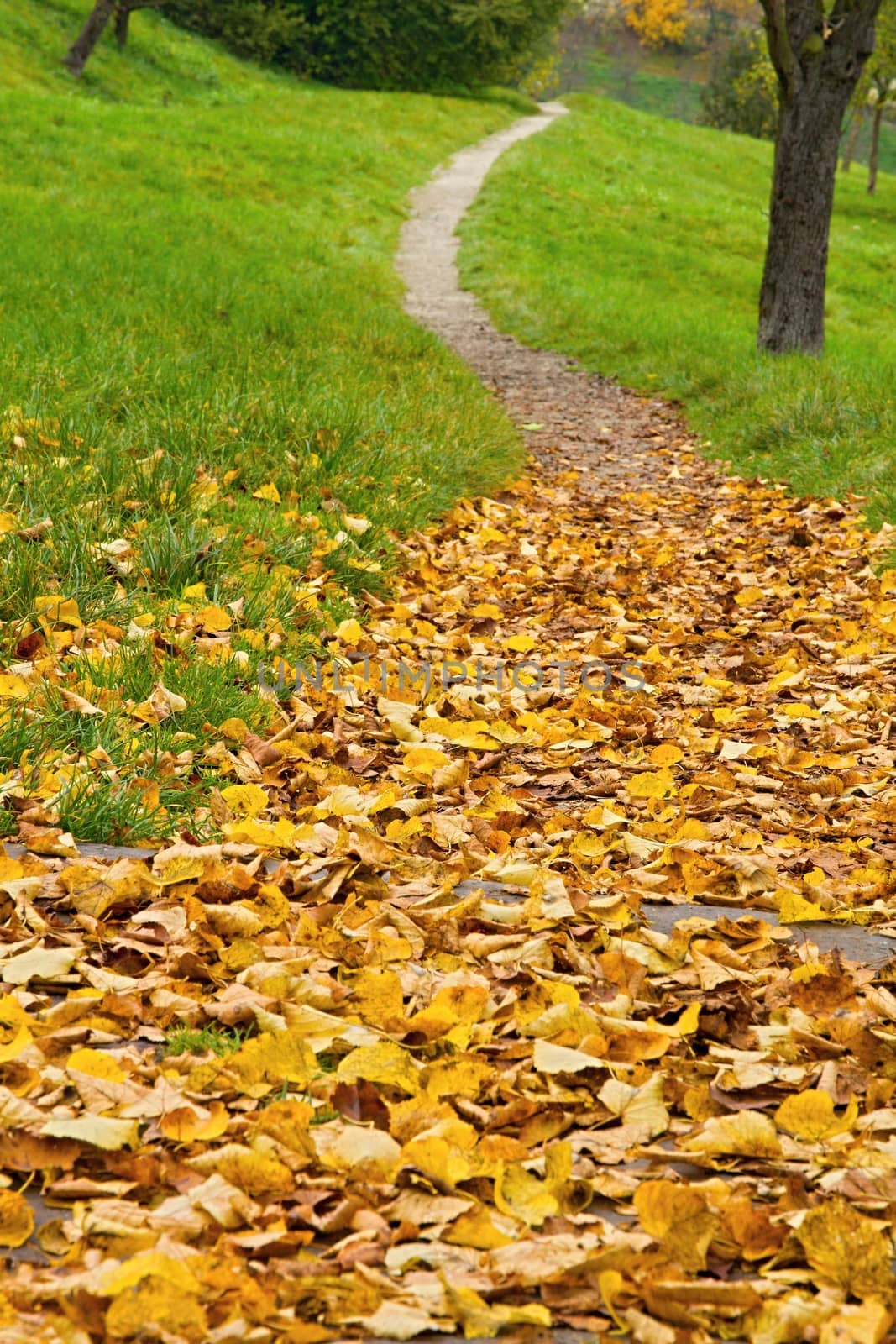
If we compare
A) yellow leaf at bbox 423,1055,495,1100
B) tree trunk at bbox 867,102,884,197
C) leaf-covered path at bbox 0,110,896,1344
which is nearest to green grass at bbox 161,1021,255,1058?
leaf-covered path at bbox 0,110,896,1344

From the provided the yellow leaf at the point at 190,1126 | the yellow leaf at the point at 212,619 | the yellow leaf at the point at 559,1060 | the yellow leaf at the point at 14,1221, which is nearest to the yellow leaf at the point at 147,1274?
the yellow leaf at the point at 14,1221

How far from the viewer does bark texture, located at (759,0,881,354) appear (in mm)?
9312

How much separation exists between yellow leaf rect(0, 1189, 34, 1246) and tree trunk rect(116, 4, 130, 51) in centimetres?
2814

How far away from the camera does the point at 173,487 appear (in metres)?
5.06

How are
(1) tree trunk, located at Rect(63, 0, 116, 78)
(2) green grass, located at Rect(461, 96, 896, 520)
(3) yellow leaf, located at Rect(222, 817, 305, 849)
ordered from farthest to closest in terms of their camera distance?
(1) tree trunk, located at Rect(63, 0, 116, 78)
(2) green grass, located at Rect(461, 96, 896, 520)
(3) yellow leaf, located at Rect(222, 817, 305, 849)

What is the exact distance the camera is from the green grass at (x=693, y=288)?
8.10 m

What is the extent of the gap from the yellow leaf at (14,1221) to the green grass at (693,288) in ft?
18.9

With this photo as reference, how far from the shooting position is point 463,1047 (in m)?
1.98

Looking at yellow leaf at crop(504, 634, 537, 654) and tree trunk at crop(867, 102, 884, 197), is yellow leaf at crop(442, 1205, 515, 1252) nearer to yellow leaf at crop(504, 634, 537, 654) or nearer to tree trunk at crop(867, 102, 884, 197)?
yellow leaf at crop(504, 634, 537, 654)

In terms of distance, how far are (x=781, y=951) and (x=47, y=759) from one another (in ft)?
6.09

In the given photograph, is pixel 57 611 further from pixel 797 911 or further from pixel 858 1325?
pixel 858 1325

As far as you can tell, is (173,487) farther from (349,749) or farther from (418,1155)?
(418,1155)

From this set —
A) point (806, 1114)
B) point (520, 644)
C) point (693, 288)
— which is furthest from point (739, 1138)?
point (693, 288)

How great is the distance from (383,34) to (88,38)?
1278 cm
